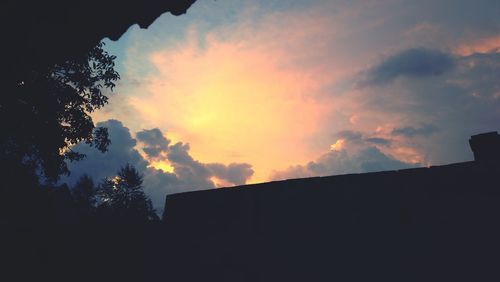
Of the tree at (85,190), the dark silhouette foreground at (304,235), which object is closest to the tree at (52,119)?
the dark silhouette foreground at (304,235)

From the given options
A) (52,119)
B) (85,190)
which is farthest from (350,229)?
(85,190)

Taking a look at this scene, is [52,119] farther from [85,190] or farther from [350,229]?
[85,190]

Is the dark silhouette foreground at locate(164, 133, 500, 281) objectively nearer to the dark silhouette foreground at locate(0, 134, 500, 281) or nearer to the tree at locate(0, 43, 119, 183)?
the dark silhouette foreground at locate(0, 134, 500, 281)

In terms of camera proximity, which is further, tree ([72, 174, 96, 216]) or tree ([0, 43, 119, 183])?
tree ([72, 174, 96, 216])

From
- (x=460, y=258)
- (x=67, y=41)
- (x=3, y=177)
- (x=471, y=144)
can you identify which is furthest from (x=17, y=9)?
(x=3, y=177)

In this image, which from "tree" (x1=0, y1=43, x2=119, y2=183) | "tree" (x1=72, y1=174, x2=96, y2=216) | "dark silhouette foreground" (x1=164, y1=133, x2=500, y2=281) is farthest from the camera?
"tree" (x1=72, y1=174, x2=96, y2=216)

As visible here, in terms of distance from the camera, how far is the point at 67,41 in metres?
2.01

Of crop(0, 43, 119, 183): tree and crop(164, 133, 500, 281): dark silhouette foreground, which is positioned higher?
crop(0, 43, 119, 183): tree

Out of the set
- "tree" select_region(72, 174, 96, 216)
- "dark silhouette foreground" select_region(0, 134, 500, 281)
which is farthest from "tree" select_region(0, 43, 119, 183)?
"tree" select_region(72, 174, 96, 216)

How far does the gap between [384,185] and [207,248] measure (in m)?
3.60

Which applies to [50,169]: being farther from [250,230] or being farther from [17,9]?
[17,9]

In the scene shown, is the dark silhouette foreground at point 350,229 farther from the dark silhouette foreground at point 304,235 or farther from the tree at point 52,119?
the tree at point 52,119

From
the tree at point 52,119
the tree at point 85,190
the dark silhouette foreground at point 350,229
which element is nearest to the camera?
the dark silhouette foreground at point 350,229

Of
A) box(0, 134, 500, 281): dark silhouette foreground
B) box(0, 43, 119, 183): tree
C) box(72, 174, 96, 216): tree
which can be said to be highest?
box(72, 174, 96, 216): tree
